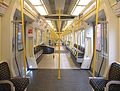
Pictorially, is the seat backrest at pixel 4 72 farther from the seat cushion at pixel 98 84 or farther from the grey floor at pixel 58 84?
the seat cushion at pixel 98 84

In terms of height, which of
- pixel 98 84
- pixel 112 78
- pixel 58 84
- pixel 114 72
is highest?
pixel 114 72

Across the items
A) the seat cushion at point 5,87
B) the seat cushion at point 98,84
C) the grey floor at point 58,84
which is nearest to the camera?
the seat cushion at point 5,87

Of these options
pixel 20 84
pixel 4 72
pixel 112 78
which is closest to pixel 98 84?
pixel 112 78

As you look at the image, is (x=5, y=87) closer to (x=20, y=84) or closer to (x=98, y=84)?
(x=20, y=84)

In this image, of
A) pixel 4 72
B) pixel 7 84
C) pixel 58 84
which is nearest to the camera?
pixel 7 84

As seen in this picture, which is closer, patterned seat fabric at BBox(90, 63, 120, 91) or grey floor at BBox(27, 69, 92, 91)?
patterned seat fabric at BBox(90, 63, 120, 91)

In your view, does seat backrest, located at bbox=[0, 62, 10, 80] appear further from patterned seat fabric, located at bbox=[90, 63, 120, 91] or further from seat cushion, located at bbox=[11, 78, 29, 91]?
patterned seat fabric, located at bbox=[90, 63, 120, 91]

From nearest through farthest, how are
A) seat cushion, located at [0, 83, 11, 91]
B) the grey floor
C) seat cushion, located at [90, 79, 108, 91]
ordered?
seat cushion, located at [0, 83, 11, 91] → seat cushion, located at [90, 79, 108, 91] → the grey floor

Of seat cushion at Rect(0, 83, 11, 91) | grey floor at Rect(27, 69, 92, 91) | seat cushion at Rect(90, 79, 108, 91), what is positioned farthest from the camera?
grey floor at Rect(27, 69, 92, 91)

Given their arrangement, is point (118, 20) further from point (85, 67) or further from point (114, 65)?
point (85, 67)

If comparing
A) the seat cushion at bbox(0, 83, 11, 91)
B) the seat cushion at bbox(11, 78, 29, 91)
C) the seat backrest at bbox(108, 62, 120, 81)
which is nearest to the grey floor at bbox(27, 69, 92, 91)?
the seat cushion at bbox(11, 78, 29, 91)

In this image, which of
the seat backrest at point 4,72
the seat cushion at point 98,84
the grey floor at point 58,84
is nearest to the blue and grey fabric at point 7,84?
the seat backrest at point 4,72

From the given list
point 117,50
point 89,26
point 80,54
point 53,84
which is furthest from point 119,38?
point 80,54

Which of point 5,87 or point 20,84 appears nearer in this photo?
point 5,87
